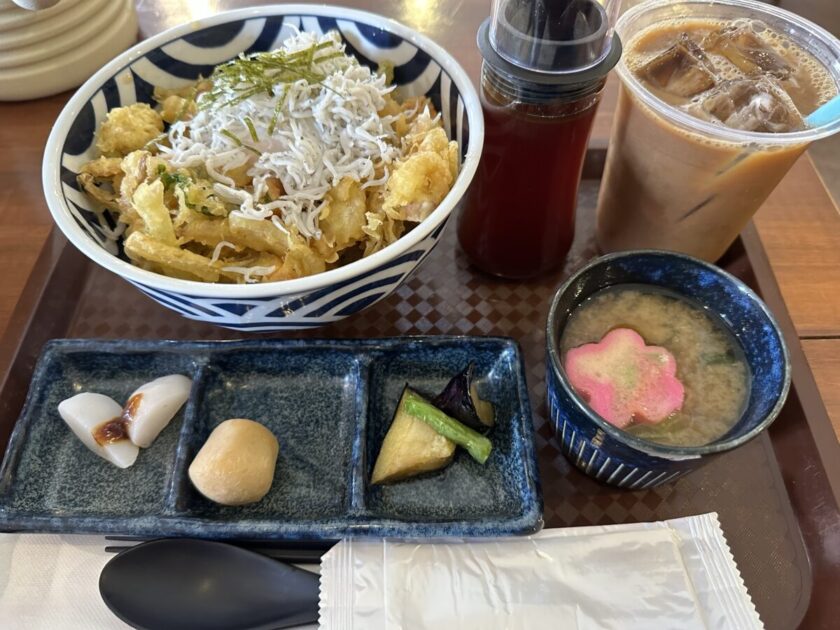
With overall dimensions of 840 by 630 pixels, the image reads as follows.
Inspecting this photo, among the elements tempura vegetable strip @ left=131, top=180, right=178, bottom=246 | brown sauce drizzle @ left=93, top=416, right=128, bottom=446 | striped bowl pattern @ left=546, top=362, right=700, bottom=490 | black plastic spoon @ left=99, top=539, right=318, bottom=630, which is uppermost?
tempura vegetable strip @ left=131, top=180, right=178, bottom=246

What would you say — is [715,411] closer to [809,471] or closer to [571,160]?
[809,471]

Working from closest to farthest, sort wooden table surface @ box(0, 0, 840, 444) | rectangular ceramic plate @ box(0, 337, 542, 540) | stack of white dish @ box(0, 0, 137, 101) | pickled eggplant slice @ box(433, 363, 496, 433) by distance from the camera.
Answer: rectangular ceramic plate @ box(0, 337, 542, 540) < pickled eggplant slice @ box(433, 363, 496, 433) < wooden table surface @ box(0, 0, 840, 444) < stack of white dish @ box(0, 0, 137, 101)

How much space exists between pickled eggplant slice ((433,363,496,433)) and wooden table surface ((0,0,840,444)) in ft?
2.25

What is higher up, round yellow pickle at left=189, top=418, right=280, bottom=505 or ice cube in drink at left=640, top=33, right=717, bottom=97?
ice cube in drink at left=640, top=33, right=717, bottom=97

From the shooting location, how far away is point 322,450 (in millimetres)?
1161

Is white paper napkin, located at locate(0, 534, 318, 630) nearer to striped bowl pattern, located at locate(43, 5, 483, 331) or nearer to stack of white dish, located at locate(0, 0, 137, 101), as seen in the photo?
striped bowl pattern, located at locate(43, 5, 483, 331)

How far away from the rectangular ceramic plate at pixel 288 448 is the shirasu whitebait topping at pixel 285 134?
1.03 ft

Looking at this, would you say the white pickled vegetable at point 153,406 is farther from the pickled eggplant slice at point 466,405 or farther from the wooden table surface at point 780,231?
the pickled eggplant slice at point 466,405

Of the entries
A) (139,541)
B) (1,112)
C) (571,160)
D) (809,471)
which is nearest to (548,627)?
(809,471)

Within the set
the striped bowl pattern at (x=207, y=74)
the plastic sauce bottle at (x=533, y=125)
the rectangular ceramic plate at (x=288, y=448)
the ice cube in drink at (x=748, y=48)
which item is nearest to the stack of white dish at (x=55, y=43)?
the striped bowl pattern at (x=207, y=74)

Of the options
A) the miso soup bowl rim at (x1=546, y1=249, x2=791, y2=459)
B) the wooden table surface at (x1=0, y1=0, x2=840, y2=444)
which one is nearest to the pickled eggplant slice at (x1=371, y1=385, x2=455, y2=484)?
the miso soup bowl rim at (x1=546, y1=249, x2=791, y2=459)

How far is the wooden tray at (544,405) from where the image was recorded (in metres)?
1.05

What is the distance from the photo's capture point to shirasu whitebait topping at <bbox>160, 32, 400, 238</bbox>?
48.3 inches

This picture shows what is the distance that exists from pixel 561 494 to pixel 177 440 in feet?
2.40
